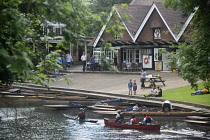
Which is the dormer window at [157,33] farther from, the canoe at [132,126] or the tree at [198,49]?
the canoe at [132,126]

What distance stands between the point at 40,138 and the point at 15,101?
53.6ft

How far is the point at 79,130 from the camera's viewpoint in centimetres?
2672

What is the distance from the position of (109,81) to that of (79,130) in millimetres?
20936

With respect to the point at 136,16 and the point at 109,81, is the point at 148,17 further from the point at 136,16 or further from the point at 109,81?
the point at 109,81

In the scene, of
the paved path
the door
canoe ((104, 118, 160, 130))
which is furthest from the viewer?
the door

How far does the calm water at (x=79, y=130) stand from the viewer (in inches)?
964

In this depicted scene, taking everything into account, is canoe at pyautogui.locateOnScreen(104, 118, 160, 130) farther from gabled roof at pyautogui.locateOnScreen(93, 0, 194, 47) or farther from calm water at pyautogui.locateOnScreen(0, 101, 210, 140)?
gabled roof at pyautogui.locateOnScreen(93, 0, 194, 47)

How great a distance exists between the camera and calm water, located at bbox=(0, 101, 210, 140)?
24.5m

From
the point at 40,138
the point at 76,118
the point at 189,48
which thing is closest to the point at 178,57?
the point at 189,48

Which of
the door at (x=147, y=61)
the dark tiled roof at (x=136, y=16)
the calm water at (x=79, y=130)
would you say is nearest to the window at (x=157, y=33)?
the door at (x=147, y=61)

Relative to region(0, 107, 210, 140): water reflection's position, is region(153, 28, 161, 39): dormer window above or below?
above

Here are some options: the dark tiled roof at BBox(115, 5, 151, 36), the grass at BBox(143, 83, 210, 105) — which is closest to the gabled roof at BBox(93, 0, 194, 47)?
the dark tiled roof at BBox(115, 5, 151, 36)

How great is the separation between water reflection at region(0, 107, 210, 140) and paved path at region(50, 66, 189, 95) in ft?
33.4

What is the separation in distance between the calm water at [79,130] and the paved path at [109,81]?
1015cm
